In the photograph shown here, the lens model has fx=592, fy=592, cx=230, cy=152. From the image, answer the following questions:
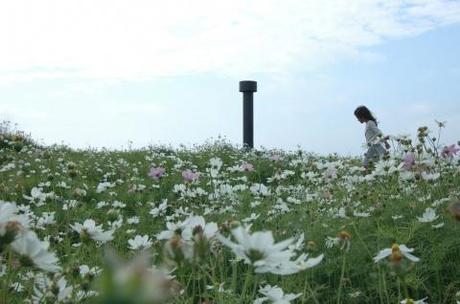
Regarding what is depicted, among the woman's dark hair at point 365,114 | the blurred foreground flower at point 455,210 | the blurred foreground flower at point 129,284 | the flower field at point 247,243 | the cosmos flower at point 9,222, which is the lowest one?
the flower field at point 247,243

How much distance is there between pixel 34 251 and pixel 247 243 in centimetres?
34

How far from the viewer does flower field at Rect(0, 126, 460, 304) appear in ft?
2.52

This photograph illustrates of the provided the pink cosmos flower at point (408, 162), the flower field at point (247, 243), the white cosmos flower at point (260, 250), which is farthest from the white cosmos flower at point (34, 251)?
the pink cosmos flower at point (408, 162)

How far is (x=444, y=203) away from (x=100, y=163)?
4.99 m

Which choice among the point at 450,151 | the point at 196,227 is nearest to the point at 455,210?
the point at 196,227

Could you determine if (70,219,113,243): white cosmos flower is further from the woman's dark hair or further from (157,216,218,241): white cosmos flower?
the woman's dark hair

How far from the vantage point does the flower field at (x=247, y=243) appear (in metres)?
0.77

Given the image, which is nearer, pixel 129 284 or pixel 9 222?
pixel 129 284

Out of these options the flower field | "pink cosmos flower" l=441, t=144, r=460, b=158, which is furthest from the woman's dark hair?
"pink cosmos flower" l=441, t=144, r=460, b=158

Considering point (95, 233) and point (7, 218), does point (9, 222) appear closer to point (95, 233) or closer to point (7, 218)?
point (7, 218)

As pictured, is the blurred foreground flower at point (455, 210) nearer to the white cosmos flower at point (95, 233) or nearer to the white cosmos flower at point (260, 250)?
the white cosmos flower at point (260, 250)

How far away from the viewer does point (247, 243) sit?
0.74m

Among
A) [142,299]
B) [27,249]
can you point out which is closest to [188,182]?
[27,249]

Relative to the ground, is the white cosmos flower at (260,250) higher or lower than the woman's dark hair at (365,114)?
lower
